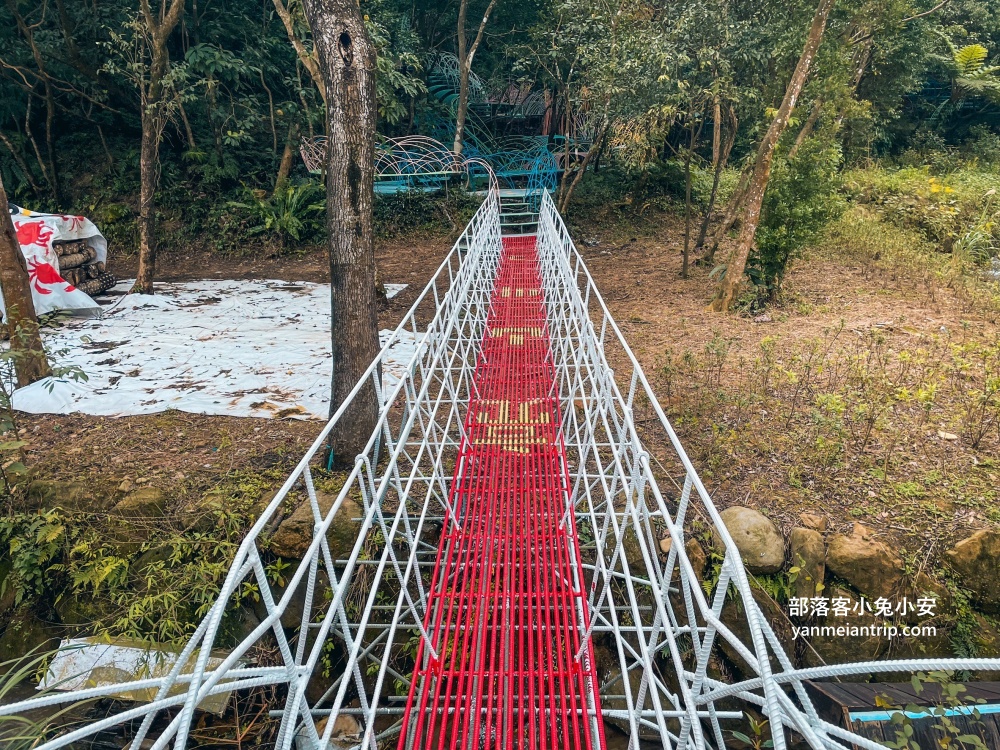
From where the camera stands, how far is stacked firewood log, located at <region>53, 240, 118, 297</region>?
7883 mm

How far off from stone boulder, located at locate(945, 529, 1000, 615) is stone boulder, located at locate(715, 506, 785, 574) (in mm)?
1134

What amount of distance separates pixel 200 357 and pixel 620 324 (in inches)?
197

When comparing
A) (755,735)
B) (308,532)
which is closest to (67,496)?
(308,532)

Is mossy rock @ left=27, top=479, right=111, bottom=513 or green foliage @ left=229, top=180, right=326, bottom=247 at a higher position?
green foliage @ left=229, top=180, right=326, bottom=247

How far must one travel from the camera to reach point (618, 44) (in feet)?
27.1

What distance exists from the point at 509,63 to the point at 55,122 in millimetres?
10259

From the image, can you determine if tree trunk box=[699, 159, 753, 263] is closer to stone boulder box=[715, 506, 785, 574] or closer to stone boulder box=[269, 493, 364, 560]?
stone boulder box=[715, 506, 785, 574]

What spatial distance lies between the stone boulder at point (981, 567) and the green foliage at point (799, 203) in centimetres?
431

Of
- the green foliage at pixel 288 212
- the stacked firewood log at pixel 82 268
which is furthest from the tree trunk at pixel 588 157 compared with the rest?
the stacked firewood log at pixel 82 268

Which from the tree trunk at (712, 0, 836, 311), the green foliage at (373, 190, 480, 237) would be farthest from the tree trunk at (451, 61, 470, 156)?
the tree trunk at (712, 0, 836, 311)

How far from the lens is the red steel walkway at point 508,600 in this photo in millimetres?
A: 2502

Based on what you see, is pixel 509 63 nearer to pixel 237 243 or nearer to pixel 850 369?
pixel 237 243

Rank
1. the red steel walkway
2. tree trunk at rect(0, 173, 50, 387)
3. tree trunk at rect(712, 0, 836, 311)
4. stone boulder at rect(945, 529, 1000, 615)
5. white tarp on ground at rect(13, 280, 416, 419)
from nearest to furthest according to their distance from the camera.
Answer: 1. the red steel walkway
2. stone boulder at rect(945, 529, 1000, 615)
3. white tarp on ground at rect(13, 280, 416, 419)
4. tree trunk at rect(0, 173, 50, 387)
5. tree trunk at rect(712, 0, 836, 311)

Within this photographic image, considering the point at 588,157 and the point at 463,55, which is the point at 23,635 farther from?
the point at 463,55
